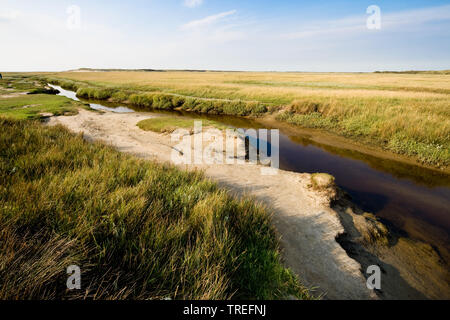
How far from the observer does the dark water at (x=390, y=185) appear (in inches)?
267

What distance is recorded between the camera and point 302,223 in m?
5.94

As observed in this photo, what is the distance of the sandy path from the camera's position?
13.7 ft

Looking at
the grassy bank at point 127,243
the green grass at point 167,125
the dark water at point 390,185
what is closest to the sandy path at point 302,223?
the grassy bank at point 127,243

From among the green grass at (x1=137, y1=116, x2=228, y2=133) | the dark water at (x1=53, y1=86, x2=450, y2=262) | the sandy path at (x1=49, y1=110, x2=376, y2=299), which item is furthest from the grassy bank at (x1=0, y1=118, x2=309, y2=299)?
the green grass at (x1=137, y1=116, x2=228, y2=133)

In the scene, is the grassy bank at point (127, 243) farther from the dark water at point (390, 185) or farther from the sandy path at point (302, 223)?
the dark water at point (390, 185)

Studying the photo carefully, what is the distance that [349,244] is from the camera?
553 centimetres

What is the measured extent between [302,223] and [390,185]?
627cm

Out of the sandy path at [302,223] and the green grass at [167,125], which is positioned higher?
the green grass at [167,125]

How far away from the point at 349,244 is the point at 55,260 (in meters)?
6.11

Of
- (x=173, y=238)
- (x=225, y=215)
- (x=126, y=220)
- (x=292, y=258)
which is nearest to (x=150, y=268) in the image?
(x=173, y=238)

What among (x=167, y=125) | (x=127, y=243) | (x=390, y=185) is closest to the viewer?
(x=127, y=243)

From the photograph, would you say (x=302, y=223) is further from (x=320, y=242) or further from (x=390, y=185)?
(x=390, y=185)

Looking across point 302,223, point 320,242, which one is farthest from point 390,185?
point 320,242

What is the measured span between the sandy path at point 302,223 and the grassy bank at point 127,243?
2.84 ft
